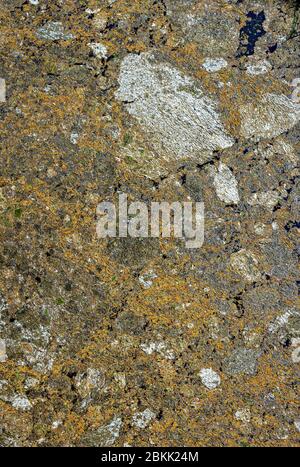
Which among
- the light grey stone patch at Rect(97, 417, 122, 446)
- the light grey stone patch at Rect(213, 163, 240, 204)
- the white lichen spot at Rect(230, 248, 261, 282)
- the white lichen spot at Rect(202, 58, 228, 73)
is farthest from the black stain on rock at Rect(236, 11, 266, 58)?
the light grey stone patch at Rect(97, 417, 122, 446)

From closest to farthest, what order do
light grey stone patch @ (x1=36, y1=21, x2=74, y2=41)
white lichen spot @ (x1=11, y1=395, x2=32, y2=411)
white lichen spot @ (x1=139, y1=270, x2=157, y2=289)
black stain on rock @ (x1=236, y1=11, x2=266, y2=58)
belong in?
white lichen spot @ (x1=11, y1=395, x2=32, y2=411) → white lichen spot @ (x1=139, y1=270, x2=157, y2=289) → light grey stone patch @ (x1=36, y1=21, x2=74, y2=41) → black stain on rock @ (x1=236, y1=11, x2=266, y2=58)

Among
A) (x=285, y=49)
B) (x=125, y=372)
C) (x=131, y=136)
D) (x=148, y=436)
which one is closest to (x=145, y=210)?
(x=131, y=136)

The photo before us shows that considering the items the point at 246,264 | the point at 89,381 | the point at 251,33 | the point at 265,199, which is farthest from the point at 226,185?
the point at 89,381

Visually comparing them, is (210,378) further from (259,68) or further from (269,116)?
(259,68)

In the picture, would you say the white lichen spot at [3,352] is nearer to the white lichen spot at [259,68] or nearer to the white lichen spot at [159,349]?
the white lichen spot at [159,349]

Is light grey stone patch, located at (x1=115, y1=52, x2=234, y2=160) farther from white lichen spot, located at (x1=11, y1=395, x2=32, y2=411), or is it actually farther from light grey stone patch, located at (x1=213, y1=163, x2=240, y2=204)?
white lichen spot, located at (x1=11, y1=395, x2=32, y2=411)

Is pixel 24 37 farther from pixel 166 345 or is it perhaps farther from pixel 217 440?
pixel 217 440
